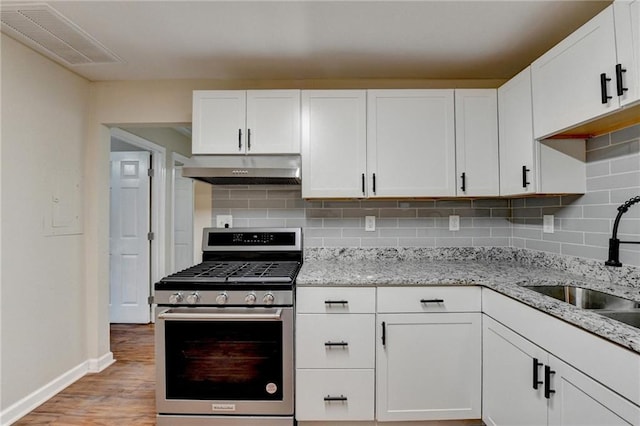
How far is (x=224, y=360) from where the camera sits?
1.85 m

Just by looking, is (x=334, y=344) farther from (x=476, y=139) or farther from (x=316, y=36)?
(x=316, y=36)

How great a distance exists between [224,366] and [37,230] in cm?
152

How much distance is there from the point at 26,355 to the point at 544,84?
3.43 m

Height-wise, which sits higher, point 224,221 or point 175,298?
point 224,221

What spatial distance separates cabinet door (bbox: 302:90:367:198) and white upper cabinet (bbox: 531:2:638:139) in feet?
3.35

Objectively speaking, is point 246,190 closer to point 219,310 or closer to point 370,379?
point 219,310

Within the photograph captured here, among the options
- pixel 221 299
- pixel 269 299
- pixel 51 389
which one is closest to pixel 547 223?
pixel 269 299

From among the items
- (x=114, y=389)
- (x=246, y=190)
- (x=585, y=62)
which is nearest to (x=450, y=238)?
(x=585, y=62)

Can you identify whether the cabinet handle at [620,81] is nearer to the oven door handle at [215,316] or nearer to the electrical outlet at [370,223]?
the electrical outlet at [370,223]

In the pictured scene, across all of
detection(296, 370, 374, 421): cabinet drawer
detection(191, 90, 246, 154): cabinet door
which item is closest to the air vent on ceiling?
detection(191, 90, 246, 154): cabinet door

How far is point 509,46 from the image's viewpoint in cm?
212

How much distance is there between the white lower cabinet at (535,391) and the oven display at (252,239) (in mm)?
1404

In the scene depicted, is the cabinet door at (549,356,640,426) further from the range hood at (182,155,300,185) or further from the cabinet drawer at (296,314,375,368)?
the range hood at (182,155,300,185)

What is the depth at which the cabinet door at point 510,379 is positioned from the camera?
138cm
